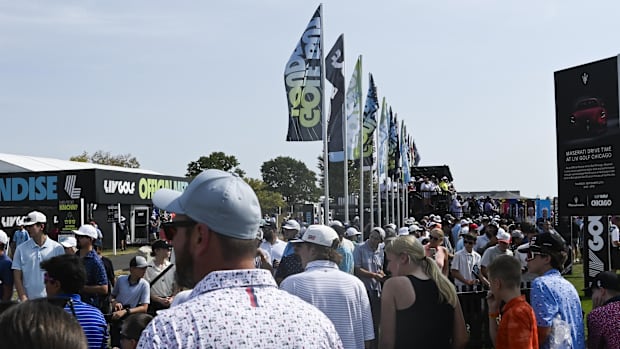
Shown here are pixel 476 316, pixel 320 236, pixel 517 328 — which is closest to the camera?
pixel 517 328

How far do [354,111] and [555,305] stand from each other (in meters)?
15.5

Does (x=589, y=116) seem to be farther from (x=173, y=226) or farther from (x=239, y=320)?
(x=239, y=320)

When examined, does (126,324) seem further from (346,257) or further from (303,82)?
(303,82)

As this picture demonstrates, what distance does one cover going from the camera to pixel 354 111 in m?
20.2

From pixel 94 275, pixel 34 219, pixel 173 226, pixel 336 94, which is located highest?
pixel 336 94

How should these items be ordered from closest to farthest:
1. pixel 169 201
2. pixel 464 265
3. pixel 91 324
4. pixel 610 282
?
pixel 169 201
pixel 91 324
pixel 610 282
pixel 464 265

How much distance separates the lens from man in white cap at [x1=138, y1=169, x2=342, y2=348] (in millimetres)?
1950

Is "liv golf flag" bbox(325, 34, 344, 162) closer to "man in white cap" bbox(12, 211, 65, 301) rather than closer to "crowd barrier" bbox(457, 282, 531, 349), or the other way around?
"crowd barrier" bbox(457, 282, 531, 349)

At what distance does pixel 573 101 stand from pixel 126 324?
10.3 metres

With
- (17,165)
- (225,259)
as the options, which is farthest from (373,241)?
(17,165)

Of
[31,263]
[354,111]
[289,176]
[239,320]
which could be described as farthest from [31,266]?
[289,176]

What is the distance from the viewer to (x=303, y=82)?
1599cm

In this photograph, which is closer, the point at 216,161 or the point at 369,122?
the point at 369,122

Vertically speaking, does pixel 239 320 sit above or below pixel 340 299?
above
